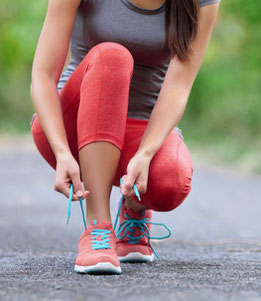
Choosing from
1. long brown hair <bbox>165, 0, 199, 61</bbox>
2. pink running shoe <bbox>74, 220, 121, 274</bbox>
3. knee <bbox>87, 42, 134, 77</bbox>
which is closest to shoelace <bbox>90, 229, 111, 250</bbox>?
pink running shoe <bbox>74, 220, 121, 274</bbox>

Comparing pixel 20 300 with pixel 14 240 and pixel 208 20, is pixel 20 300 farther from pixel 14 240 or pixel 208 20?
pixel 14 240

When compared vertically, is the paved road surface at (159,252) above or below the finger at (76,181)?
below

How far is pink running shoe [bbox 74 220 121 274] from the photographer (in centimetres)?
195

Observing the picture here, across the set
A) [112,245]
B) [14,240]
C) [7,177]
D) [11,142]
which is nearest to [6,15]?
[11,142]

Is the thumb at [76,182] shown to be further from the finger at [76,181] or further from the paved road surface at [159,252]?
the paved road surface at [159,252]

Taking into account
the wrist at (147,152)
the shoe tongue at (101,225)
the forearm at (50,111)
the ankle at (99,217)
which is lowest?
the shoe tongue at (101,225)

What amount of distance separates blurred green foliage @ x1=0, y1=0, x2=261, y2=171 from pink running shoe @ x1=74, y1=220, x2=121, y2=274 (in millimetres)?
6434

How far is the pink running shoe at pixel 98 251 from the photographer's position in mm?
1945

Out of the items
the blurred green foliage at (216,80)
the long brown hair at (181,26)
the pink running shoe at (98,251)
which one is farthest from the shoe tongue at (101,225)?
the blurred green foliage at (216,80)

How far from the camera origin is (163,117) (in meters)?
2.18

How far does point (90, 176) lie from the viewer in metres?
2.07

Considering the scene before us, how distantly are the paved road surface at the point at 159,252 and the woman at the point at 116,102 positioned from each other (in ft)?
0.57

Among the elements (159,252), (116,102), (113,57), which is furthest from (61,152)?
(159,252)

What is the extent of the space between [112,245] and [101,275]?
133 mm
